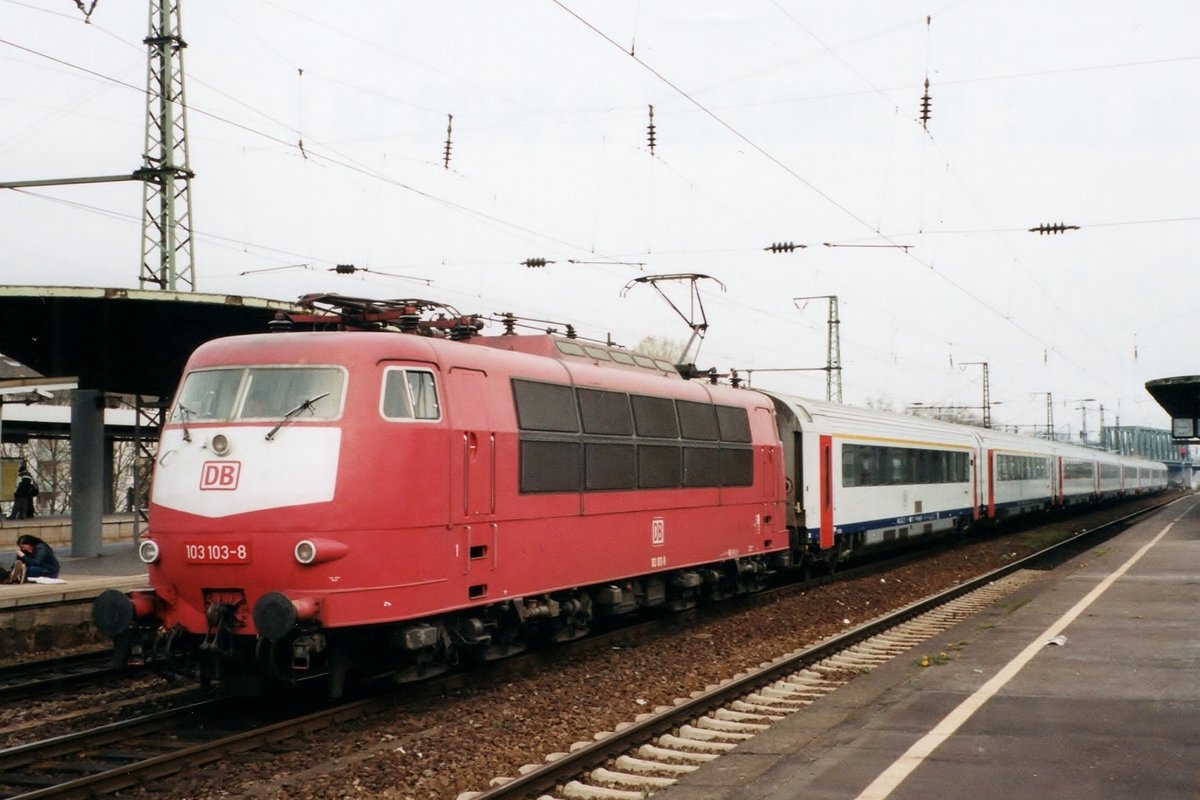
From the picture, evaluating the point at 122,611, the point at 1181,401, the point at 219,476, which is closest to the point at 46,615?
the point at 122,611

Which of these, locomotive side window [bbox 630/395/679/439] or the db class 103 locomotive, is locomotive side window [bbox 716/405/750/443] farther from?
locomotive side window [bbox 630/395/679/439]

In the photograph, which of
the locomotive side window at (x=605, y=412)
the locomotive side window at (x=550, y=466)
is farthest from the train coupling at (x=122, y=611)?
the locomotive side window at (x=605, y=412)

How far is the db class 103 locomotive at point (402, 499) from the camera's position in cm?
1000

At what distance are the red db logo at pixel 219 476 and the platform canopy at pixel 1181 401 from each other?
38.8 meters

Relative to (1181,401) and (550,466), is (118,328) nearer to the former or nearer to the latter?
(550,466)

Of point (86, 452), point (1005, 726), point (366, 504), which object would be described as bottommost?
point (1005, 726)

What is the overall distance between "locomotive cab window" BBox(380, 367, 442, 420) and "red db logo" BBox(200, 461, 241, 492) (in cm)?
134

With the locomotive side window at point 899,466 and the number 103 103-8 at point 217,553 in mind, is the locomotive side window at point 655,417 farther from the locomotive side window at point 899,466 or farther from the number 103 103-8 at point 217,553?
the locomotive side window at point 899,466

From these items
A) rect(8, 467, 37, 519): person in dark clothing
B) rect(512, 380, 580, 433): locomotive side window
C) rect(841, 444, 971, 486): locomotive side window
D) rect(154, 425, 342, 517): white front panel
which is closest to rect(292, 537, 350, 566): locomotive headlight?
rect(154, 425, 342, 517): white front panel

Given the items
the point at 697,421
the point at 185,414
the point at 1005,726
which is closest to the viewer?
the point at 1005,726

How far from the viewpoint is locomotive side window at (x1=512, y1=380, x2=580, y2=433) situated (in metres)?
12.4

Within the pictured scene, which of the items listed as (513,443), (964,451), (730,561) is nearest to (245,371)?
(513,443)

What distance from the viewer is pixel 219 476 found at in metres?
10.3

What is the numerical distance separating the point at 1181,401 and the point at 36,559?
43590 millimetres
